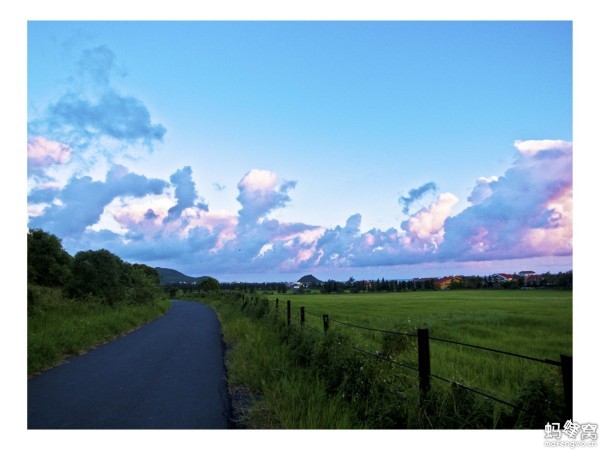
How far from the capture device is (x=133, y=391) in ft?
23.2

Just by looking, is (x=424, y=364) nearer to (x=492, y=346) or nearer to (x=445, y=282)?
(x=492, y=346)

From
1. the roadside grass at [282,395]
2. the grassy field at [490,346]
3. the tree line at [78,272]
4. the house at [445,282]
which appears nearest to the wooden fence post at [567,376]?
the grassy field at [490,346]

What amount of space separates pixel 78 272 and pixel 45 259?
504cm

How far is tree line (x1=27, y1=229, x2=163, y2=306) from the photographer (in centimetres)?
1927

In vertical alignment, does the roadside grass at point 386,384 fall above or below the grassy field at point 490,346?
above

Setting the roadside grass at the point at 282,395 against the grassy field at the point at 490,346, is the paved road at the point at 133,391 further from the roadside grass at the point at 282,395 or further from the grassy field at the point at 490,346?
the grassy field at the point at 490,346

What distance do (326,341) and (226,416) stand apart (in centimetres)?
237

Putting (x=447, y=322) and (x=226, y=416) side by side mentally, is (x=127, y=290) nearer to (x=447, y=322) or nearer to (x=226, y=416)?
(x=447, y=322)

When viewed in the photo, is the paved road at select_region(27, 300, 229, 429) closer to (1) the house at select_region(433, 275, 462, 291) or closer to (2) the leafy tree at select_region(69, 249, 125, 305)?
(2) the leafy tree at select_region(69, 249, 125, 305)

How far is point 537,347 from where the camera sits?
11984 millimetres

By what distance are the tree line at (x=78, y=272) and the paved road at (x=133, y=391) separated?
28.6 ft
